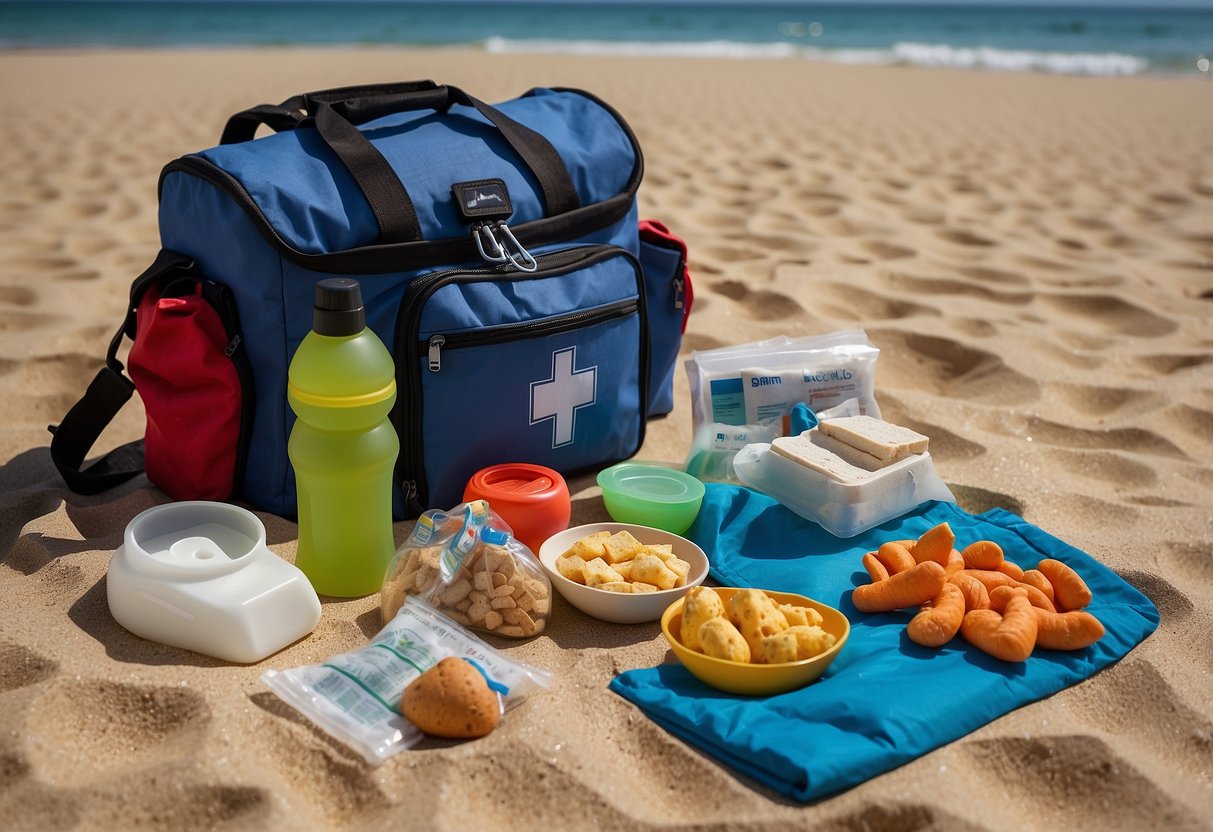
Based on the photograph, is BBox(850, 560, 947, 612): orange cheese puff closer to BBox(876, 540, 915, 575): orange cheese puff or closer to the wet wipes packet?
BBox(876, 540, 915, 575): orange cheese puff

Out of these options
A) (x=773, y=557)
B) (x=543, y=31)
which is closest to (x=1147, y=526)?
(x=773, y=557)

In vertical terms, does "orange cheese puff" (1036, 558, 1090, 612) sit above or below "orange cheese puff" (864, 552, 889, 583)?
above

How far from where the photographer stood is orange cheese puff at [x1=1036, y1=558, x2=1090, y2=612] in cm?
192

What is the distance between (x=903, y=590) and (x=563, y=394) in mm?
879

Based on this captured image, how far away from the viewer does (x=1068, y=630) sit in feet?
5.95

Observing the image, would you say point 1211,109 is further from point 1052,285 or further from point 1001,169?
point 1052,285

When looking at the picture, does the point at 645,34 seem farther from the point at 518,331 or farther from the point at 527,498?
the point at 527,498

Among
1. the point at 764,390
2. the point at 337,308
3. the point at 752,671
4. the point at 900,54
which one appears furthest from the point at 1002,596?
the point at 900,54

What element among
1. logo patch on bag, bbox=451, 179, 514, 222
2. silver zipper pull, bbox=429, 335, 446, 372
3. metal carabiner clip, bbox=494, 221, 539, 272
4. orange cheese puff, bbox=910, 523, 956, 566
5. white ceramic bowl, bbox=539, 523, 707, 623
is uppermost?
logo patch on bag, bbox=451, 179, 514, 222

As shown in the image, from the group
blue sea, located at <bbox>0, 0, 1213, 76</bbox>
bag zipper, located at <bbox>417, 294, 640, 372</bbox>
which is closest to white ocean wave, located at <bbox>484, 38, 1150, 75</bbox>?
blue sea, located at <bbox>0, 0, 1213, 76</bbox>

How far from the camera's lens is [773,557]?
2.18m

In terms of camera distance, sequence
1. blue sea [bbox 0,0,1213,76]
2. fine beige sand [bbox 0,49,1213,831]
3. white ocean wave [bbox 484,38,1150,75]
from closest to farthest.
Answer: fine beige sand [bbox 0,49,1213,831], white ocean wave [bbox 484,38,1150,75], blue sea [bbox 0,0,1213,76]

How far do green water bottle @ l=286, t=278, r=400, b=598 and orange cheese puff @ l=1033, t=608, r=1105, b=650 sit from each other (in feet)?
4.04

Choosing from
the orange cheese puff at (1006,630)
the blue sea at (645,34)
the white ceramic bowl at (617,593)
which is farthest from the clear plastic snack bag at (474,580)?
the blue sea at (645,34)
